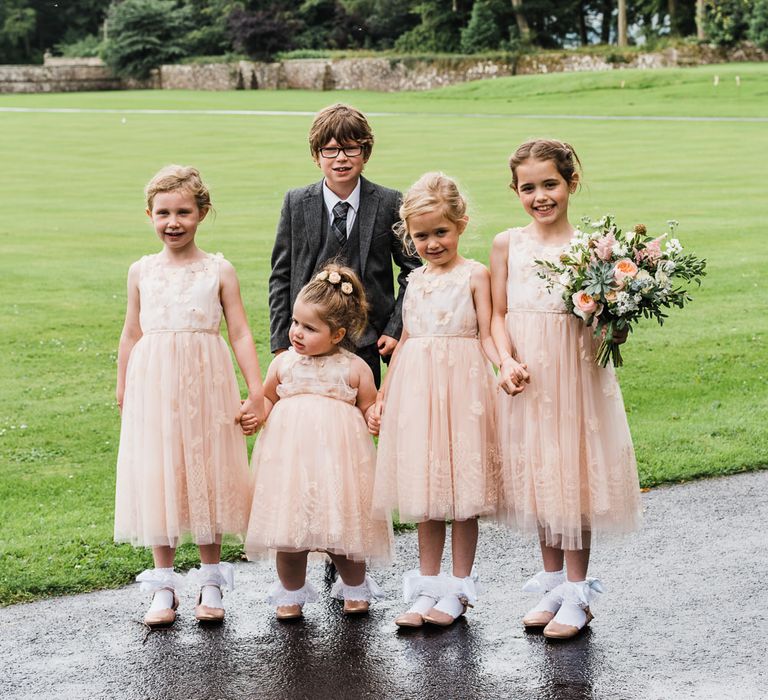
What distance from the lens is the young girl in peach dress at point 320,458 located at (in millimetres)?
4914

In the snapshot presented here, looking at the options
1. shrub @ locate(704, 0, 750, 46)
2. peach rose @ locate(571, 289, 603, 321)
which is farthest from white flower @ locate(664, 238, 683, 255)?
shrub @ locate(704, 0, 750, 46)

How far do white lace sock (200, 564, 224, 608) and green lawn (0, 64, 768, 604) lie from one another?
0.66 metres

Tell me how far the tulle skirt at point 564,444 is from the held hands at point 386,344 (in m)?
0.59

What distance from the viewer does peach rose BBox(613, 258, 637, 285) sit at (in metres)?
4.73

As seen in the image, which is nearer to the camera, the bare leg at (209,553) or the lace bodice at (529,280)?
the lace bodice at (529,280)

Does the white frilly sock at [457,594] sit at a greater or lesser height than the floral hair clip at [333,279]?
lesser

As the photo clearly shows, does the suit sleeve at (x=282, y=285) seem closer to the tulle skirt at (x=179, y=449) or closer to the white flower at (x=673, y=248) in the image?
the tulle skirt at (x=179, y=449)

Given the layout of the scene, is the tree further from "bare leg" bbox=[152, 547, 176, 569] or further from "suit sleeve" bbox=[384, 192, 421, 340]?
"bare leg" bbox=[152, 547, 176, 569]

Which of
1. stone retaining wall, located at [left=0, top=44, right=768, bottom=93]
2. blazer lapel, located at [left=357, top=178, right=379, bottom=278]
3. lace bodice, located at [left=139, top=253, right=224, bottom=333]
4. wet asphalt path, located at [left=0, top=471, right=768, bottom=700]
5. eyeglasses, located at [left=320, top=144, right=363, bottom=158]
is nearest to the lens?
wet asphalt path, located at [left=0, top=471, right=768, bottom=700]

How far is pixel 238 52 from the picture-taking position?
74.2 metres

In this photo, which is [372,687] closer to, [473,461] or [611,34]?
[473,461]

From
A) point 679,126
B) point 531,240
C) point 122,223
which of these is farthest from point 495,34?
point 531,240

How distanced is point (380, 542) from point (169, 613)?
94cm

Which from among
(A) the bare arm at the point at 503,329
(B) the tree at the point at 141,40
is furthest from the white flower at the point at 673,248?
(B) the tree at the point at 141,40
